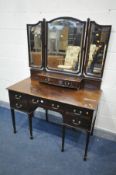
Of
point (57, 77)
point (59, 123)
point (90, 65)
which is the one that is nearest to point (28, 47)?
point (57, 77)

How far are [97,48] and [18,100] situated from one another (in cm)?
119

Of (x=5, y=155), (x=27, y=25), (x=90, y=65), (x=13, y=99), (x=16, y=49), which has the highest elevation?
(x=27, y=25)

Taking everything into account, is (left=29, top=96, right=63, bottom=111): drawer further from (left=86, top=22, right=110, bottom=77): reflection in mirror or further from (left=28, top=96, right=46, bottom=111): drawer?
(left=86, top=22, right=110, bottom=77): reflection in mirror

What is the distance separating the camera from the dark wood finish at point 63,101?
5.09ft

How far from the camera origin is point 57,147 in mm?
1988

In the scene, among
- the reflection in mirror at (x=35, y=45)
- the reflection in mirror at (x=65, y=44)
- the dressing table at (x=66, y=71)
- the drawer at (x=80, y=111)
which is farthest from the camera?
the reflection in mirror at (x=35, y=45)

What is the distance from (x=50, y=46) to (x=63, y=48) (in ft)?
0.64

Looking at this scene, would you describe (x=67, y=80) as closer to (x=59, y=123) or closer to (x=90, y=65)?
(x=90, y=65)

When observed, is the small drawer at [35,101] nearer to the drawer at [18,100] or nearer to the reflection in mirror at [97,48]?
the drawer at [18,100]

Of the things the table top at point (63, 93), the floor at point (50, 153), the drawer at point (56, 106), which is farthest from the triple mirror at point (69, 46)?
the floor at point (50, 153)

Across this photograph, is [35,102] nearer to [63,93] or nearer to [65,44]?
[63,93]

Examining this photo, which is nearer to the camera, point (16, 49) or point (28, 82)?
point (28, 82)

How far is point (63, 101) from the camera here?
160 cm

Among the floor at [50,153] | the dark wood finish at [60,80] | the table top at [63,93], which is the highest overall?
the dark wood finish at [60,80]
